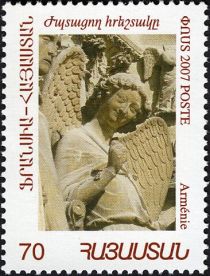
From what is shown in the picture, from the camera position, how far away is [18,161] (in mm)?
8195

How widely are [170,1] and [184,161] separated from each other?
1605mm

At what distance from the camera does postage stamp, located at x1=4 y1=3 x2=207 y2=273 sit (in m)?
8.12

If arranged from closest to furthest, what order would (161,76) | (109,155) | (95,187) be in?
1. (95,187)
2. (109,155)
3. (161,76)

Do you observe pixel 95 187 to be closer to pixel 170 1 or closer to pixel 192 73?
pixel 192 73

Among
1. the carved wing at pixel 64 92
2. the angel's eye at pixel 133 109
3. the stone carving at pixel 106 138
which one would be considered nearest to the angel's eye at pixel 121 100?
the stone carving at pixel 106 138

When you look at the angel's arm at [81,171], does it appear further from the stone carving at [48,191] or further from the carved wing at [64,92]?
the carved wing at [64,92]

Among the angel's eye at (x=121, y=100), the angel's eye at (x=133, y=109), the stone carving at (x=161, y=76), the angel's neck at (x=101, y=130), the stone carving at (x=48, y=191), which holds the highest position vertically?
the stone carving at (x=161, y=76)

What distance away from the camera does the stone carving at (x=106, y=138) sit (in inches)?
322

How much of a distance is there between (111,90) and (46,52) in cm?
75

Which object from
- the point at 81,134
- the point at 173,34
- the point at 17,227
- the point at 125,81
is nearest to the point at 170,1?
the point at 173,34

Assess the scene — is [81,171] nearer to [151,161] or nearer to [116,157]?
[116,157]

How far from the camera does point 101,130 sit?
27.3ft

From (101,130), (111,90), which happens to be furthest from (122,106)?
(101,130)

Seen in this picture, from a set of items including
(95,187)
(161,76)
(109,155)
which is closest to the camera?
(95,187)
